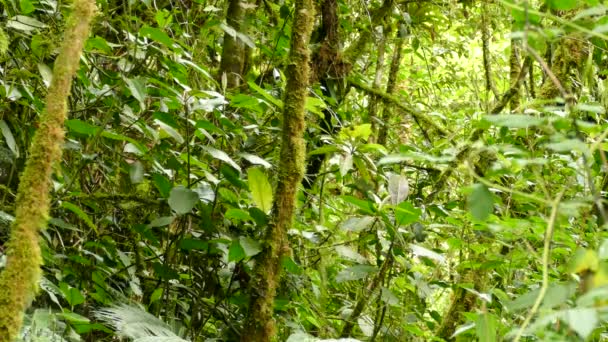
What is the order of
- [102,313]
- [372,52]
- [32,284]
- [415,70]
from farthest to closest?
1. [415,70]
2. [372,52]
3. [102,313]
4. [32,284]

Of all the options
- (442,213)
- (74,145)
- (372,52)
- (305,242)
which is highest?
(372,52)

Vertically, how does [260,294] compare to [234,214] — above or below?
below

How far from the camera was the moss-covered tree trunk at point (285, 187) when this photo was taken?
5.32 ft

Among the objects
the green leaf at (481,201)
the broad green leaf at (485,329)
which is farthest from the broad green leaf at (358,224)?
the green leaf at (481,201)

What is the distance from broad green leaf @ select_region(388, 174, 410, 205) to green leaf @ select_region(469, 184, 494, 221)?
2.62 feet

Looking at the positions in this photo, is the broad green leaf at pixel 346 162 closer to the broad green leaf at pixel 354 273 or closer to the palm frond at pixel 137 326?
the broad green leaf at pixel 354 273

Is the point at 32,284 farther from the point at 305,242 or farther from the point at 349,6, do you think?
the point at 349,6

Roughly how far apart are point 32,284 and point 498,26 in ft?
10.8

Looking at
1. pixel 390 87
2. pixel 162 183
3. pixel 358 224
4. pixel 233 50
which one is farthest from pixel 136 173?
pixel 390 87

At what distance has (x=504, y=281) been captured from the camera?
2.68 meters

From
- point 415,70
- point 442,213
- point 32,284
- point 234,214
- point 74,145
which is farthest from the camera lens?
point 415,70

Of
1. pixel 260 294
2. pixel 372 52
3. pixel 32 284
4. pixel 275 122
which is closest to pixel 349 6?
pixel 372 52

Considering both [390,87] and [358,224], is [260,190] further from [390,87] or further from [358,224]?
[390,87]

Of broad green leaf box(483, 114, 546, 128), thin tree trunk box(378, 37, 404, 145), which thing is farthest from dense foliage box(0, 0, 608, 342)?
thin tree trunk box(378, 37, 404, 145)
